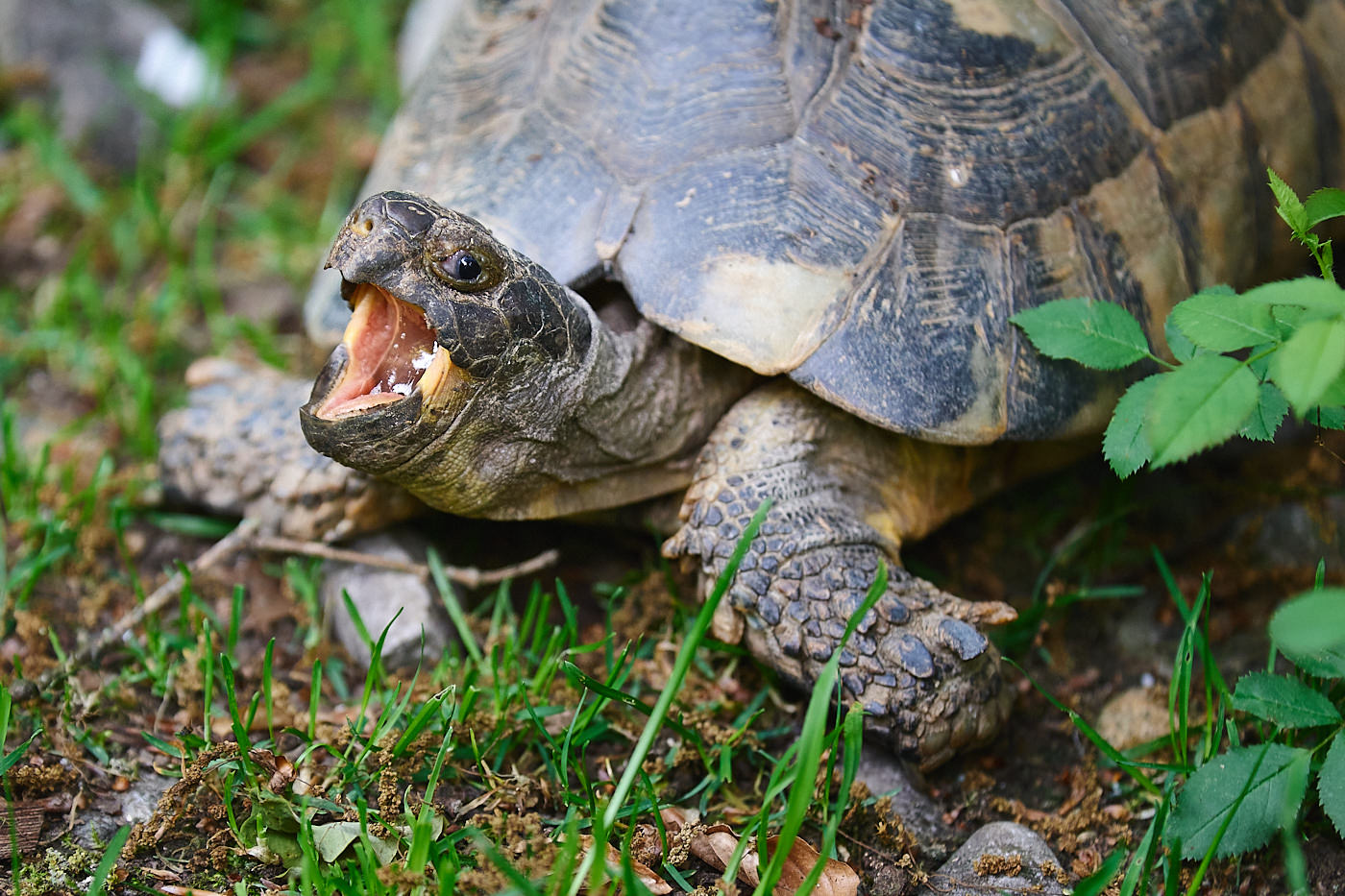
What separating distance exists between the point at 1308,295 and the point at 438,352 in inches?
65.5

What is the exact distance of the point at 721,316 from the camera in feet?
8.68

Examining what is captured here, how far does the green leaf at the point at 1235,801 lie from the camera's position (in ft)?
7.20

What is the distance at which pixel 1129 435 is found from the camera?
226 centimetres

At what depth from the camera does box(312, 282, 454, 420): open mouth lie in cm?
242

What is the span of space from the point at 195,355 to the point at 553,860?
2.76 meters

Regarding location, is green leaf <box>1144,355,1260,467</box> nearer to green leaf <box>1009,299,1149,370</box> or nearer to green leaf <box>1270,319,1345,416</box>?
green leaf <box>1270,319,1345,416</box>

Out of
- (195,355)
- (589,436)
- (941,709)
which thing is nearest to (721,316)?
(589,436)

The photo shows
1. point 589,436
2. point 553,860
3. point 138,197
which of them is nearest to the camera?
point 553,860

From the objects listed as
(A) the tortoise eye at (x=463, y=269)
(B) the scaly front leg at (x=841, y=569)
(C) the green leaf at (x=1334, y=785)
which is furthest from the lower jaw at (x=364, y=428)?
(C) the green leaf at (x=1334, y=785)

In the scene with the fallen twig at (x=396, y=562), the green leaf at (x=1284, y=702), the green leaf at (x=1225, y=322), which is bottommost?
the fallen twig at (x=396, y=562)

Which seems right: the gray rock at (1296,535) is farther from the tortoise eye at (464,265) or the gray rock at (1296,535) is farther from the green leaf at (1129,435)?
the tortoise eye at (464,265)

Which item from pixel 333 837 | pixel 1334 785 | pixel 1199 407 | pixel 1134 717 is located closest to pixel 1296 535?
pixel 1134 717

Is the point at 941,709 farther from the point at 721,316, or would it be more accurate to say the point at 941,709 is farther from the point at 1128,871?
the point at 721,316

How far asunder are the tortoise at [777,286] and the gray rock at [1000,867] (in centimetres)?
25
